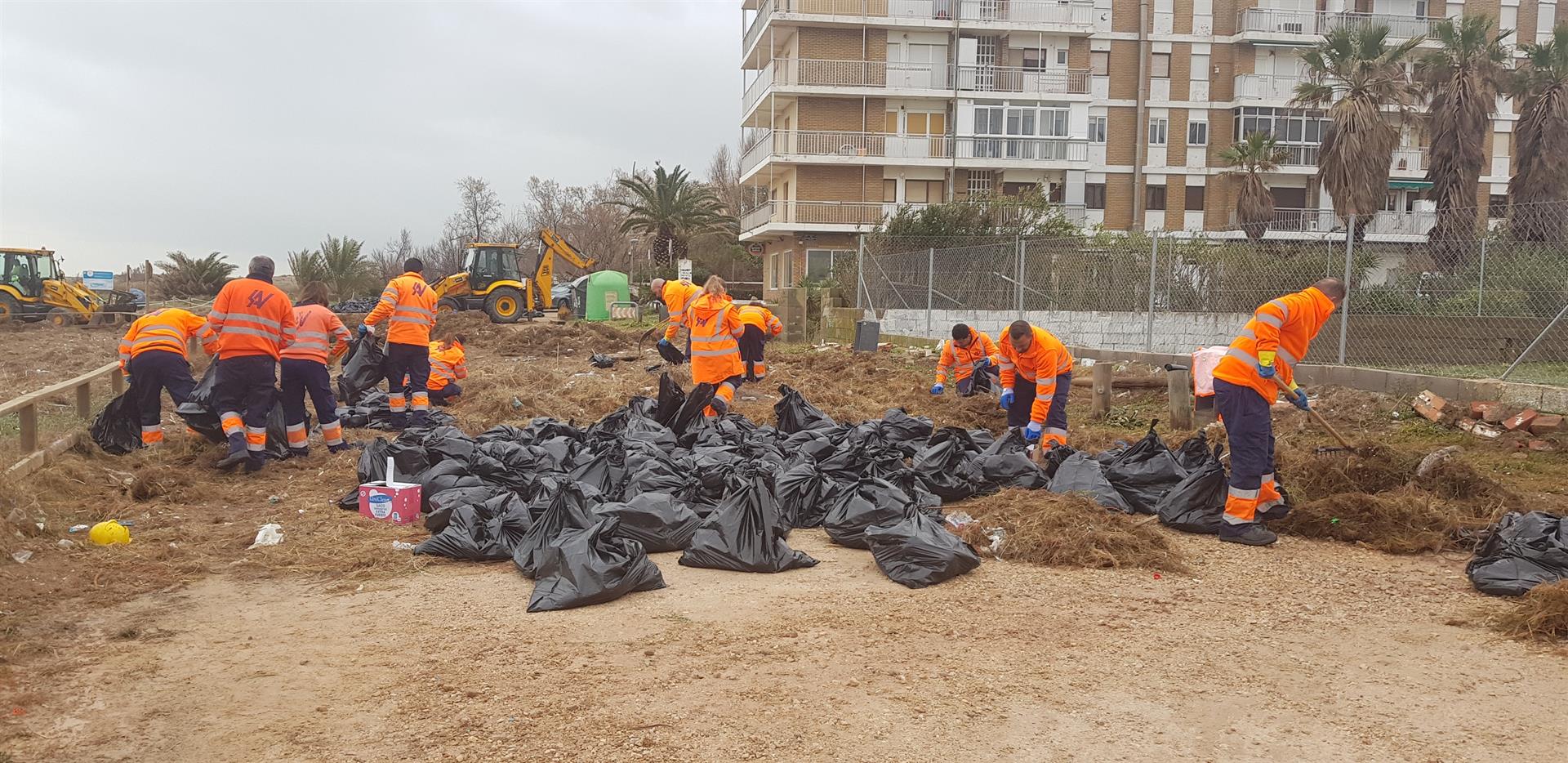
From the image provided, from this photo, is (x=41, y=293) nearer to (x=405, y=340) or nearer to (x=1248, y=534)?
(x=405, y=340)

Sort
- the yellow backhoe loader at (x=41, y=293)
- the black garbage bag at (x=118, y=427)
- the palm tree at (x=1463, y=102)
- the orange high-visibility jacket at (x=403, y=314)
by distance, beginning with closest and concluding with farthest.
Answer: the black garbage bag at (x=118, y=427), the orange high-visibility jacket at (x=403, y=314), the yellow backhoe loader at (x=41, y=293), the palm tree at (x=1463, y=102)

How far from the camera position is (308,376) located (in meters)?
8.41

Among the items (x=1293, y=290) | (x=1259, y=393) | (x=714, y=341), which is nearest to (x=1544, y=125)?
(x=1293, y=290)

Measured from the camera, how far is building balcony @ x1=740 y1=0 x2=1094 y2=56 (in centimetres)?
3447

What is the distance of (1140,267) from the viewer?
1434cm

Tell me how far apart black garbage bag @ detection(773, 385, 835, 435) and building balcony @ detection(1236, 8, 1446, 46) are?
113 feet

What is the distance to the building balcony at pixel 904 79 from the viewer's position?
34781mm

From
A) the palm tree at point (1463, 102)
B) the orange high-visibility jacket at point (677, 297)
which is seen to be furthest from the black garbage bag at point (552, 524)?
the palm tree at point (1463, 102)

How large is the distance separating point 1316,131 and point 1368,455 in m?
35.7

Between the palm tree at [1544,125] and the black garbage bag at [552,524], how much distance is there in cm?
2784

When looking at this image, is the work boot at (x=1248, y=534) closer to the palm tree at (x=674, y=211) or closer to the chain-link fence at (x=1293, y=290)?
the chain-link fence at (x=1293, y=290)

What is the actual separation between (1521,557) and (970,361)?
5337 mm

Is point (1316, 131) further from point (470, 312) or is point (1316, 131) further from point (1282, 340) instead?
point (1282, 340)

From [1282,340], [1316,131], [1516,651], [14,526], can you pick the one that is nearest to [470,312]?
[14,526]
